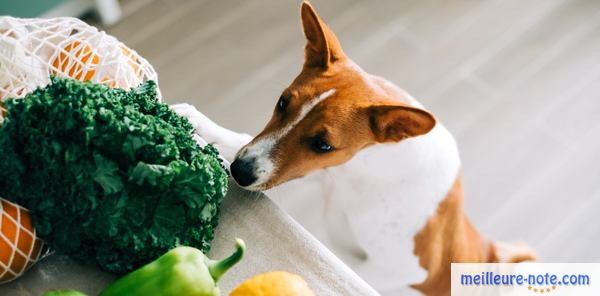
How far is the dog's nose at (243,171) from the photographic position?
3.55 feet

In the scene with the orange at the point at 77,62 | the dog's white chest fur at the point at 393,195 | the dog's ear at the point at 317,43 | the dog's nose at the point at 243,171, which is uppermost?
the orange at the point at 77,62

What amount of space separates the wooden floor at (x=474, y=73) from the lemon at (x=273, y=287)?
1.27 m

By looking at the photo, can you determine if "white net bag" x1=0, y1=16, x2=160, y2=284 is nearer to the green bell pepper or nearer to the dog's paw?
the green bell pepper

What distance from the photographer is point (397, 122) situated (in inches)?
45.6

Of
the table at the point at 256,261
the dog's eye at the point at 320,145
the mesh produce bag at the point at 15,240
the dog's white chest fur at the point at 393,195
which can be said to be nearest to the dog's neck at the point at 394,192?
the dog's white chest fur at the point at 393,195

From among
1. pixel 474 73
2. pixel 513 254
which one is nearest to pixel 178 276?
pixel 513 254

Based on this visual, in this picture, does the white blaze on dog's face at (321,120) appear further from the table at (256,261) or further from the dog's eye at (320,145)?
the table at (256,261)

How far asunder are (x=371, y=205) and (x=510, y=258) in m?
0.41

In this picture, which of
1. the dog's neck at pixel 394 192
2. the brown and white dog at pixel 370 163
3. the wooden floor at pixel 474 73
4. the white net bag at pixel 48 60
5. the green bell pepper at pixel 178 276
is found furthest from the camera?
the wooden floor at pixel 474 73

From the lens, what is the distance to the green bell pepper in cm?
82

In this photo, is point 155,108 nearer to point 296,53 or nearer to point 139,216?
point 139,216

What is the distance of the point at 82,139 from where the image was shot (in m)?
0.85

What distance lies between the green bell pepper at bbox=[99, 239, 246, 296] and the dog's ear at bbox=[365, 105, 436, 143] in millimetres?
426

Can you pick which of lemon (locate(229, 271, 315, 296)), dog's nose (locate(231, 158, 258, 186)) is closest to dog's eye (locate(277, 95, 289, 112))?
dog's nose (locate(231, 158, 258, 186))
